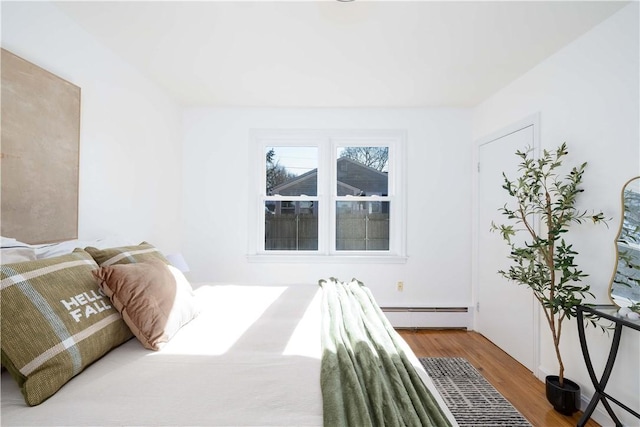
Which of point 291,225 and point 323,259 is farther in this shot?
point 291,225

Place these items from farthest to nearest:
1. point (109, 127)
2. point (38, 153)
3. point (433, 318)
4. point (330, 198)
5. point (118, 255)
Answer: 1. point (330, 198)
2. point (433, 318)
3. point (109, 127)
4. point (38, 153)
5. point (118, 255)

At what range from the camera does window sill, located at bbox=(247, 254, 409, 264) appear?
366 centimetres

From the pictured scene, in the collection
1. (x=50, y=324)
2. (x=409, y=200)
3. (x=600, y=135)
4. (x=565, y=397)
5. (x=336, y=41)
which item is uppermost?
(x=336, y=41)

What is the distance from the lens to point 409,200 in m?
3.67

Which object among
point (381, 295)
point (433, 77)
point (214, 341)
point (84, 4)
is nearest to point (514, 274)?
point (381, 295)

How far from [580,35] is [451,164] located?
64.7 inches

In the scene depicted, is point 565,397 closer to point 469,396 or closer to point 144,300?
point 469,396

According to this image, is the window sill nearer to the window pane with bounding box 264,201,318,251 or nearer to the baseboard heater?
the window pane with bounding box 264,201,318,251

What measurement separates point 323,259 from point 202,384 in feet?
8.82

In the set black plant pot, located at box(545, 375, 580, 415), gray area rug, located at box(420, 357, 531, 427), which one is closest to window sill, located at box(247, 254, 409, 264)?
gray area rug, located at box(420, 357, 531, 427)

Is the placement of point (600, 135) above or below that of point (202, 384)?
above

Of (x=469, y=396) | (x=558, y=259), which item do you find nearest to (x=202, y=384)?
(x=469, y=396)

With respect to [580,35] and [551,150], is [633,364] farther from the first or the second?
[580,35]

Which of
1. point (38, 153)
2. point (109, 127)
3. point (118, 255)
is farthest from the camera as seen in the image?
point (109, 127)
